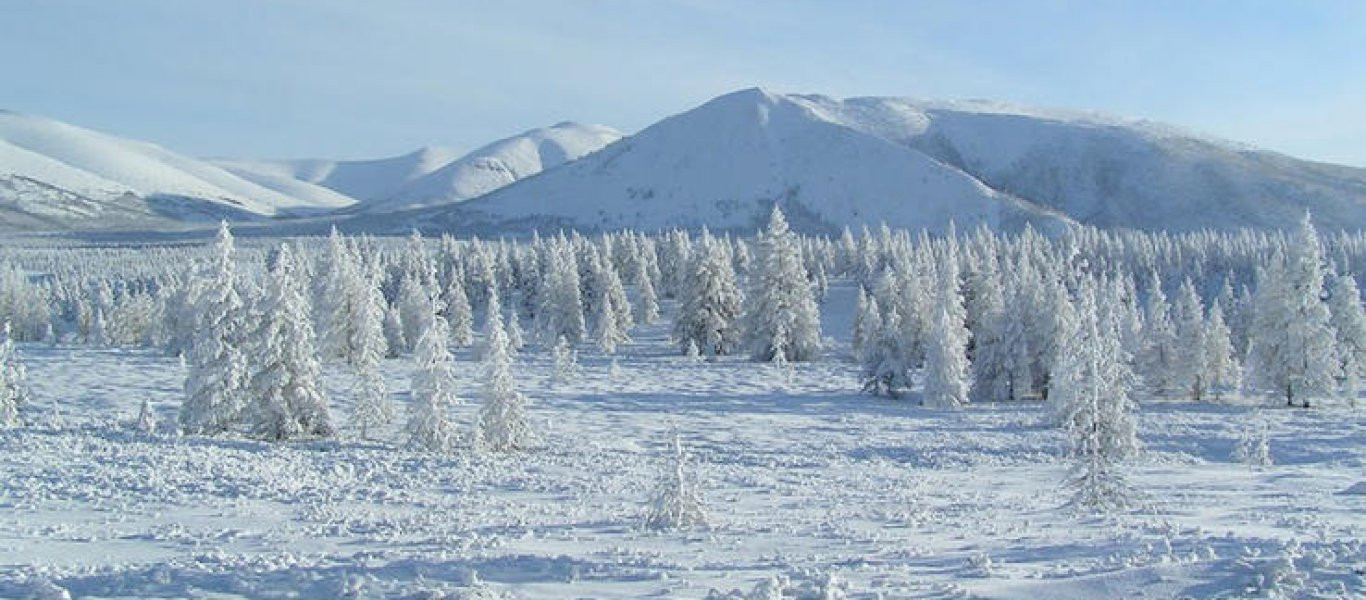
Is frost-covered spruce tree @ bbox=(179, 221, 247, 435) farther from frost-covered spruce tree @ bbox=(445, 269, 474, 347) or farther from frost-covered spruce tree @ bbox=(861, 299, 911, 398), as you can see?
frost-covered spruce tree @ bbox=(445, 269, 474, 347)

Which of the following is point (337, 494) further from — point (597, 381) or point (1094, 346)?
point (597, 381)

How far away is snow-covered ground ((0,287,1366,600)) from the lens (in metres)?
13.9

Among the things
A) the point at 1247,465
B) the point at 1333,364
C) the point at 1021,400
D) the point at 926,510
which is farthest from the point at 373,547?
the point at 1333,364

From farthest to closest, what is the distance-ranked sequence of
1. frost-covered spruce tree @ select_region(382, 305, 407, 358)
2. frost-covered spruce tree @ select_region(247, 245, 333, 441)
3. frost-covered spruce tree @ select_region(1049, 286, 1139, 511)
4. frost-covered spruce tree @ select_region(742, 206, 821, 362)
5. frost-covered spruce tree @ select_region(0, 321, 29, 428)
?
frost-covered spruce tree @ select_region(382, 305, 407, 358), frost-covered spruce tree @ select_region(742, 206, 821, 362), frost-covered spruce tree @ select_region(0, 321, 29, 428), frost-covered spruce tree @ select_region(247, 245, 333, 441), frost-covered spruce tree @ select_region(1049, 286, 1139, 511)

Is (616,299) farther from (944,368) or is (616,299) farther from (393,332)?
(944,368)

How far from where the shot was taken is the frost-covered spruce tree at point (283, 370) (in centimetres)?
3228

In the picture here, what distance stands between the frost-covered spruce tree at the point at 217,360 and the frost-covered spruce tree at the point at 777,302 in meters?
42.8

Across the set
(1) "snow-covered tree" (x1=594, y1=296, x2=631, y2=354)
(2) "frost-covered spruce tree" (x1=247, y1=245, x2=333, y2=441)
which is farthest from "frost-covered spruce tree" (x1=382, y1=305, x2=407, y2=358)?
(2) "frost-covered spruce tree" (x1=247, y1=245, x2=333, y2=441)

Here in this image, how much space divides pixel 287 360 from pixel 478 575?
20.6m

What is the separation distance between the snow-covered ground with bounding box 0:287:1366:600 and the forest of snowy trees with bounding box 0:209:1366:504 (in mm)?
2116

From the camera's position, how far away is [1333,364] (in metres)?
53.4

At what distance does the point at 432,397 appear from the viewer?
104ft

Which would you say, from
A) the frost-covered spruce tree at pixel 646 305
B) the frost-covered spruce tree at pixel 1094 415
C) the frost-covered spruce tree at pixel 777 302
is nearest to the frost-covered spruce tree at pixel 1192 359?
the frost-covered spruce tree at pixel 777 302

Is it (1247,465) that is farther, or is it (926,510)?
(1247,465)
